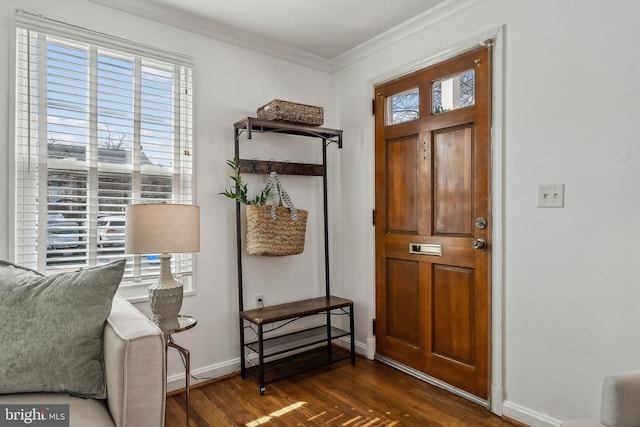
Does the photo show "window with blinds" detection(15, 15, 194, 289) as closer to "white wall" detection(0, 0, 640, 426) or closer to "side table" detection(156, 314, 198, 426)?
"white wall" detection(0, 0, 640, 426)

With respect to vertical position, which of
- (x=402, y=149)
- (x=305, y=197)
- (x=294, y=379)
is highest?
(x=402, y=149)

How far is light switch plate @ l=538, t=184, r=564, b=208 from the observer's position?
6.26 feet

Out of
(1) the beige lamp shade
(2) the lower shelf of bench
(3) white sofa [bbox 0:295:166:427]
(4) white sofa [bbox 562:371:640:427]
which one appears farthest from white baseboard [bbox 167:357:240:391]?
(4) white sofa [bbox 562:371:640:427]

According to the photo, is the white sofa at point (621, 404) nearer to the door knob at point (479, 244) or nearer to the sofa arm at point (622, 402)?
the sofa arm at point (622, 402)

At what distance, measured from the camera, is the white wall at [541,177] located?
172 cm

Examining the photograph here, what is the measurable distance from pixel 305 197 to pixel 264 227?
636mm

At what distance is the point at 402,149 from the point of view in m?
2.73

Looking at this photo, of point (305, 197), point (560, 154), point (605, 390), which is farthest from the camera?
point (305, 197)

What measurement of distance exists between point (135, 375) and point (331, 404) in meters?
1.35

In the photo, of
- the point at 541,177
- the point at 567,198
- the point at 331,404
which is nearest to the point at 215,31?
the point at 541,177

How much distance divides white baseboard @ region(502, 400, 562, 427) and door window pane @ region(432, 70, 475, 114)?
174 cm

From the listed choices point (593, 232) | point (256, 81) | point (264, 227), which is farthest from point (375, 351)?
point (256, 81)

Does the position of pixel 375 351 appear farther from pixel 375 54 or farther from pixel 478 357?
pixel 375 54

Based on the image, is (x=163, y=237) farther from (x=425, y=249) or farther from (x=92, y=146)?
(x=425, y=249)
